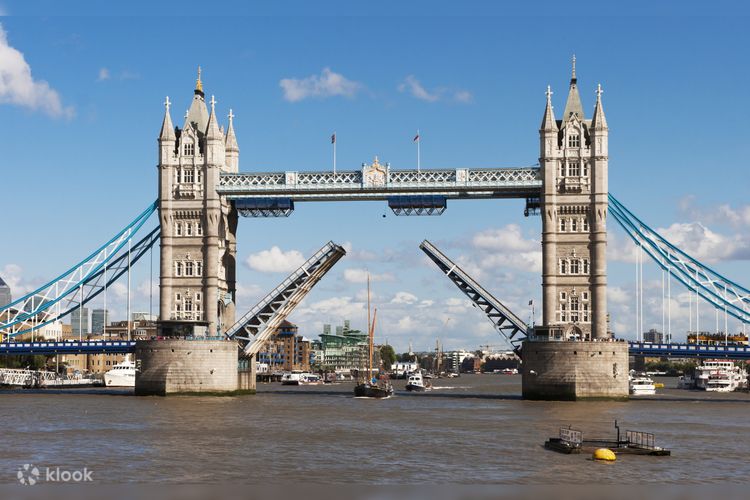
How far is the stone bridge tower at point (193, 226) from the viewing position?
10550 cm

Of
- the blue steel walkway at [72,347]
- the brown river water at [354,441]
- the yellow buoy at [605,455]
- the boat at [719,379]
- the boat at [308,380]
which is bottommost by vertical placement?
the boat at [308,380]

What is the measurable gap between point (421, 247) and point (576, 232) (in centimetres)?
1415

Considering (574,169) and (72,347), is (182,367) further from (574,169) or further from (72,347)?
(574,169)

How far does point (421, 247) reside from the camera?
104 m

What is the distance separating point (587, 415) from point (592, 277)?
24.8 metres

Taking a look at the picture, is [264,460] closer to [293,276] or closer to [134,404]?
[134,404]

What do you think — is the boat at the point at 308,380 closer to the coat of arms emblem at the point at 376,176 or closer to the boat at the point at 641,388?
the boat at the point at 641,388

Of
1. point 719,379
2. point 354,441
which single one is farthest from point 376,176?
point 719,379

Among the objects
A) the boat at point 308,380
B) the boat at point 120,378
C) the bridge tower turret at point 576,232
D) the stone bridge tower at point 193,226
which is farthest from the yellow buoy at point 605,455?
the boat at point 308,380

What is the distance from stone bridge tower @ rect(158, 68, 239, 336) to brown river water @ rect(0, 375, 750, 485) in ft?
43.2

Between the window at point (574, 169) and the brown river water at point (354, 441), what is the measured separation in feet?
68.3

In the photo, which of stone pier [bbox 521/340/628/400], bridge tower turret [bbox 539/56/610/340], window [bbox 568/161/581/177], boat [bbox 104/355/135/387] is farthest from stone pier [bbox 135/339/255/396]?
boat [bbox 104/355/135/387]

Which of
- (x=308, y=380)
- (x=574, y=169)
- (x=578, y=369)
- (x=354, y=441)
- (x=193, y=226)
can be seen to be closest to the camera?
(x=354, y=441)

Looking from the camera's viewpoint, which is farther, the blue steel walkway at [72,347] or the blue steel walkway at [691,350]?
the blue steel walkway at [72,347]
